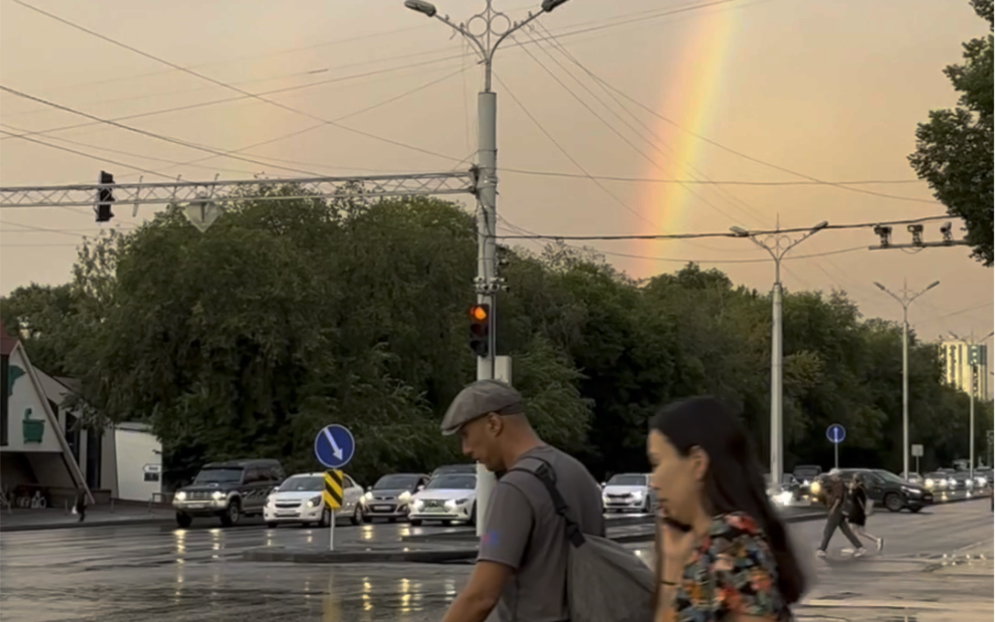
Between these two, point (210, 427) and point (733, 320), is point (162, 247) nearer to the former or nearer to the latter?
point (210, 427)

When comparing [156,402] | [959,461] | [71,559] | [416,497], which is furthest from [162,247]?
[959,461]

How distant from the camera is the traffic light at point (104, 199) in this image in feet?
103

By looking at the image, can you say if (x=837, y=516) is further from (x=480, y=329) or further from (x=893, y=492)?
(x=893, y=492)

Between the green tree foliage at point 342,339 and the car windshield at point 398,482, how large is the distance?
6017 millimetres

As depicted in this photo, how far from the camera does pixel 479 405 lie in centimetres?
491

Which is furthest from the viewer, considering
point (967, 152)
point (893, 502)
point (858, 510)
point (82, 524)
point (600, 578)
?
point (893, 502)

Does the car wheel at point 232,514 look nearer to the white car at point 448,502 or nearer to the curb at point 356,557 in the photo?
the white car at point 448,502

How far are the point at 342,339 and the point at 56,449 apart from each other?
11.7 metres

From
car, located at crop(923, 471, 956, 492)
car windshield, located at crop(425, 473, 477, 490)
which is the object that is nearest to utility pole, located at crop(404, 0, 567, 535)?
car windshield, located at crop(425, 473, 477, 490)

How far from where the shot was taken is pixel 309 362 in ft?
176

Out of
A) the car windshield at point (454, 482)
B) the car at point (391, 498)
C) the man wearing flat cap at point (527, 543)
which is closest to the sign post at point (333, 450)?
the car windshield at point (454, 482)

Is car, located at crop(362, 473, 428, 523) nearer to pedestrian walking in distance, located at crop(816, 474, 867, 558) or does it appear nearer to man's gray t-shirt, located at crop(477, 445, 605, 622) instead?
pedestrian walking in distance, located at crop(816, 474, 867, 558)

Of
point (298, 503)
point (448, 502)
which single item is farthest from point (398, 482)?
point (448, 502)

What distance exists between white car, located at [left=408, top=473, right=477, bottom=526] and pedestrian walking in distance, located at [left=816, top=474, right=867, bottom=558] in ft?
42.9
